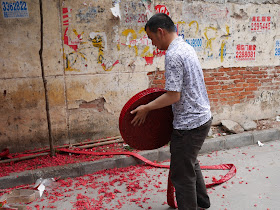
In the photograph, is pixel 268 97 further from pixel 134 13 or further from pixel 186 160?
pixel 186 160

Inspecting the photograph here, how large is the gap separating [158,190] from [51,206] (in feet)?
4.59

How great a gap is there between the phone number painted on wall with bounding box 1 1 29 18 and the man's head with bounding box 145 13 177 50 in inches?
102

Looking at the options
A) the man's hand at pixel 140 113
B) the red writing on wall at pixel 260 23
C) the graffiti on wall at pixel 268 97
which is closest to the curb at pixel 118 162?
the graffiti on wall at pixel 268 97

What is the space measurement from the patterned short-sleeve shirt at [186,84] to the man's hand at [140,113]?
29 centimetres

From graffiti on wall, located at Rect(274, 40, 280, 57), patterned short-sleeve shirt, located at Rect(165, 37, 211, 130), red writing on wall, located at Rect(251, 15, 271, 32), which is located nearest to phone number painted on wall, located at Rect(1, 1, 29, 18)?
patterned short-sleeve shirt, located at Rect(165, 37, 211, 130)

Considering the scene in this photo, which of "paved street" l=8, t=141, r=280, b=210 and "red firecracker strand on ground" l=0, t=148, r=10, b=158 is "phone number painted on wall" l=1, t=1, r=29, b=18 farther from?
"paved street" l=8, t=141, r=280, b=210

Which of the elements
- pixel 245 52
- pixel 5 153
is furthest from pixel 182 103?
pixel 245 52

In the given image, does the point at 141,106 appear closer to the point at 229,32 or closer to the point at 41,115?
the point at 41,115

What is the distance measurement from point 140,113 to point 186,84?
54 cm

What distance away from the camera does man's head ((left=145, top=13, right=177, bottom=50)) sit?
2660 mm

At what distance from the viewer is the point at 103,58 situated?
197 inches

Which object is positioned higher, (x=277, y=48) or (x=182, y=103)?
(x=277, y=48)

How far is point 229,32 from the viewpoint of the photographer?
5855mm

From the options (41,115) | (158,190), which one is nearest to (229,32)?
(158,190)
